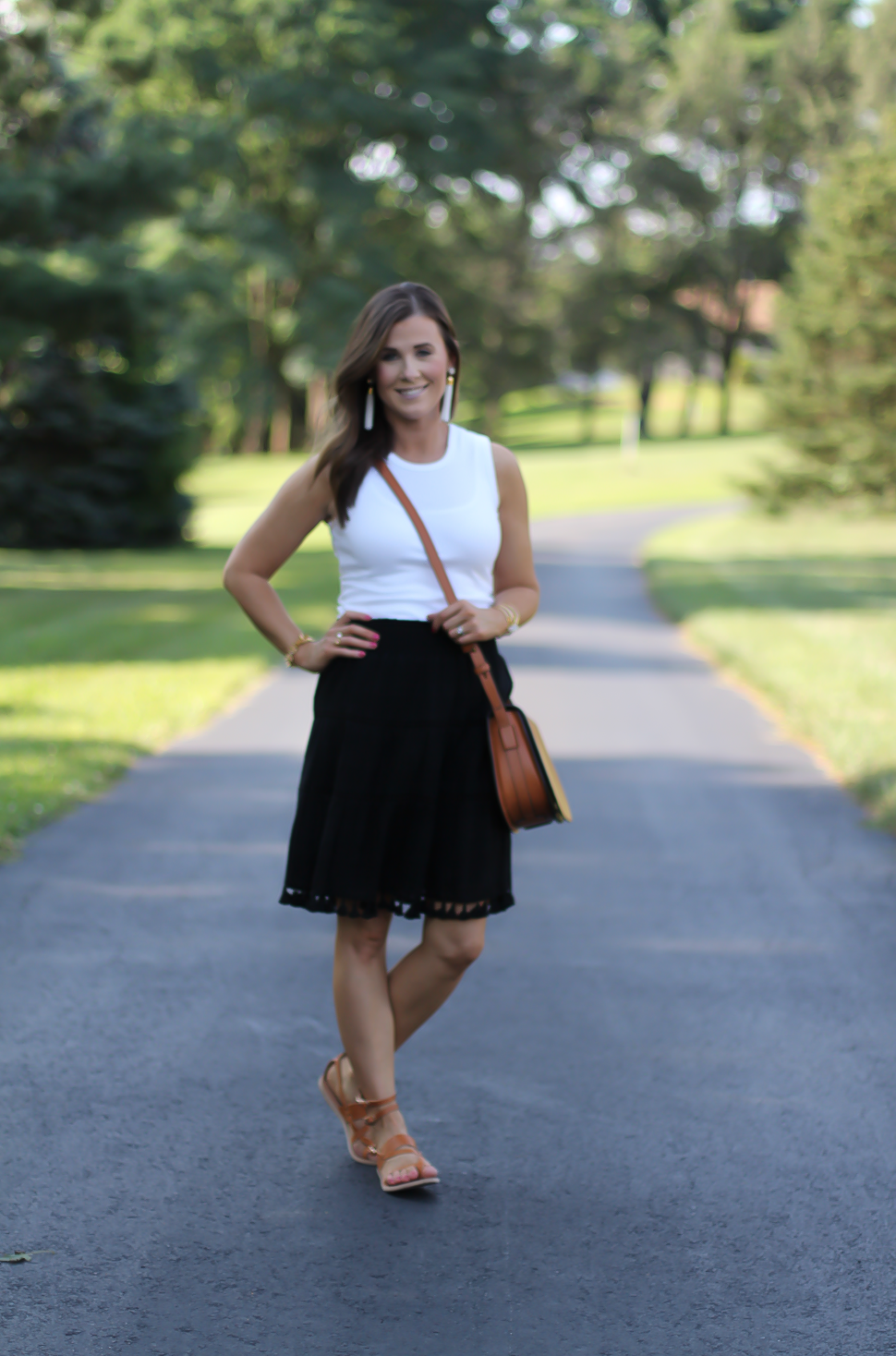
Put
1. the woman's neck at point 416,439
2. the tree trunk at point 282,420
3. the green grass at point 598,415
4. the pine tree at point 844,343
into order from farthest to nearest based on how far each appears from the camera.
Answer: the green grass at point 598,415, the tree trunk at point 282,420, the pine tree at point 844,343, the woman's neck at point 416,439

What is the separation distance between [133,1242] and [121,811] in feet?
13.8

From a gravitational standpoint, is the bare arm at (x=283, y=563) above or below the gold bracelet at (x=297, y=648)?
above

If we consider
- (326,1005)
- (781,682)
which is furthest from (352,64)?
(326,1005)

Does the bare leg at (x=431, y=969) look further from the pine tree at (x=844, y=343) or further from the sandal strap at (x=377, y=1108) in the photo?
the pine tree at (x=844, y=343)

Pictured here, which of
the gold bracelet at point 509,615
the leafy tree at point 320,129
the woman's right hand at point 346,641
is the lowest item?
the woman's right hand at point 346,641

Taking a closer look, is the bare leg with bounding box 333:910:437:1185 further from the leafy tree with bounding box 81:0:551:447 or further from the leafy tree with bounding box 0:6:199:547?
the leafy tree with bounding box 81:0:551:447

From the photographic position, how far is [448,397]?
3.57 m

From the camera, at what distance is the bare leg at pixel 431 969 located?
3504mm

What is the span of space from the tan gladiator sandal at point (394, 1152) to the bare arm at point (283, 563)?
102 cm

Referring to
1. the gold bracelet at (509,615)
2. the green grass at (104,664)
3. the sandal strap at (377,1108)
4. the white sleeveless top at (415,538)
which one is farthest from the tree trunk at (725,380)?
the sandal strap at (377,1108)

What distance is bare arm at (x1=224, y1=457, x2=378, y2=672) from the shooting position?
3.39 metres

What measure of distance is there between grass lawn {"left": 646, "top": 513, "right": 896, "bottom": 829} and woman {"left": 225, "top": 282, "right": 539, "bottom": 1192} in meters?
4.25

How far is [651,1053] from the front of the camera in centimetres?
429

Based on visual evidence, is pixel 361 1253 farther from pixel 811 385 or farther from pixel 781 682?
pixel 811 385
